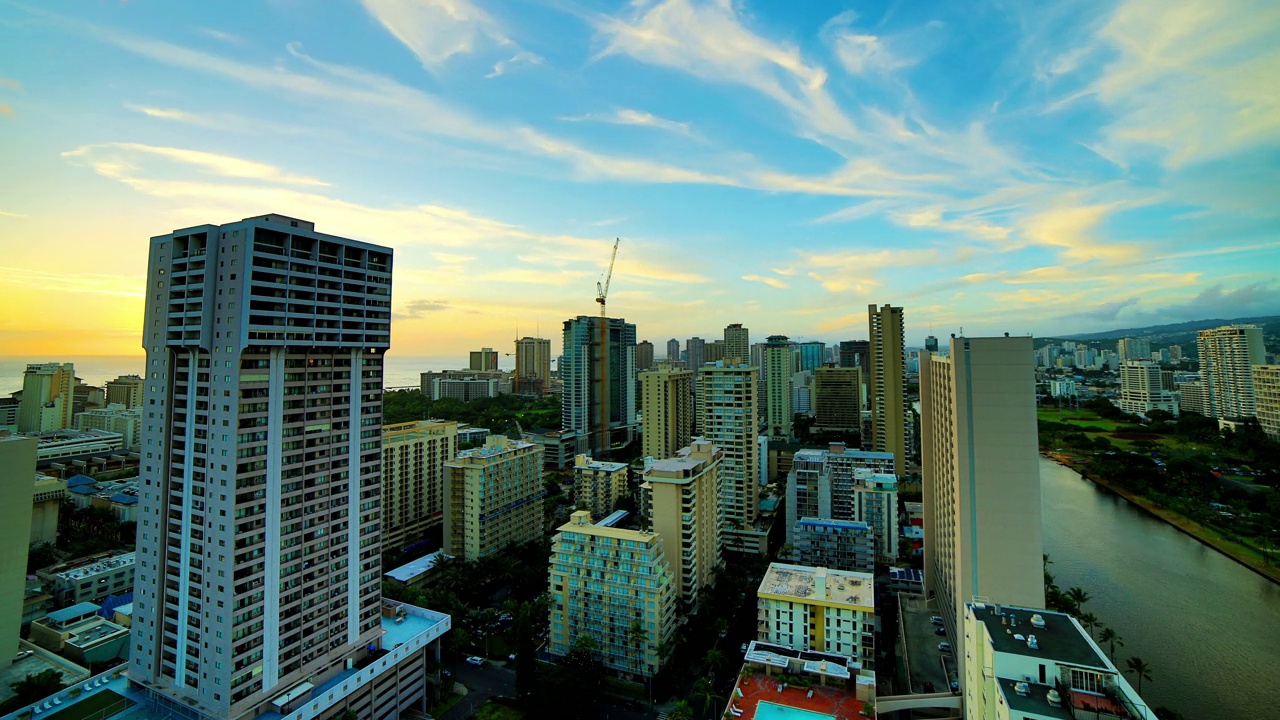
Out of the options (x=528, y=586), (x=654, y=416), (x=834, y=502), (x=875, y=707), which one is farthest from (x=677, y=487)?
(x=654, y=416)

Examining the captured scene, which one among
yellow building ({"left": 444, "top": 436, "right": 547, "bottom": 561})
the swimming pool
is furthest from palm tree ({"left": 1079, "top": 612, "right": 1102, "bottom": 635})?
yellow building ({"left": 444, "top": 436, "right": 547, "bottom": 561})

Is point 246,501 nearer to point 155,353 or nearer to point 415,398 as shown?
point 155,353

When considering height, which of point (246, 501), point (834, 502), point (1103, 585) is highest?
point (246, 501)

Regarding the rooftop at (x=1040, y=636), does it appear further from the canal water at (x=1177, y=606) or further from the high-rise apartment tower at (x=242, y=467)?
the high-rise apartment tower at (x=242, y=467)

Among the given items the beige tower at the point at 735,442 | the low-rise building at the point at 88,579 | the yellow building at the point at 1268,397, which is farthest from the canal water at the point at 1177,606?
the low-rise building at the point at 88,579

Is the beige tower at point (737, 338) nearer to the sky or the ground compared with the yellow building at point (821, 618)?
nearer to the sky

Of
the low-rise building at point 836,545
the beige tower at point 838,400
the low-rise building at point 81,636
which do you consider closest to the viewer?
the low-rise building at point 81,636

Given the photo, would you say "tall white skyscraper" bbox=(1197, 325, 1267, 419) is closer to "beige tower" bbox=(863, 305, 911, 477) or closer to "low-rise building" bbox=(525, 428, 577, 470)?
"beige tower" bbox=(863, 305, 911, 477)

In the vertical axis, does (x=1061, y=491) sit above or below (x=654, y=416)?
below

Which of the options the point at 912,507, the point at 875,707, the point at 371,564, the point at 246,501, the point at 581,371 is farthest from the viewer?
the point at 581,371
